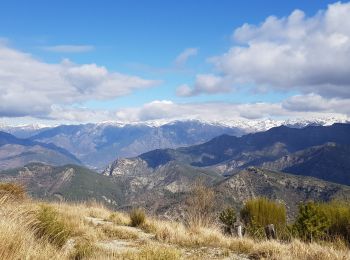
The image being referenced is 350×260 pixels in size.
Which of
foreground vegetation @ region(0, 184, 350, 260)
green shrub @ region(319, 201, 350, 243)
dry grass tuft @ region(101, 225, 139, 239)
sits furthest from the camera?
green shrub @ region(319, 201, 350, 243)

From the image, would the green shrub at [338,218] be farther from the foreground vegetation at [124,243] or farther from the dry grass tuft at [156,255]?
the dry grass tuft at [156,255]

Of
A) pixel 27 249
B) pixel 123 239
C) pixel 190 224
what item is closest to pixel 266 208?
pixel 190 224

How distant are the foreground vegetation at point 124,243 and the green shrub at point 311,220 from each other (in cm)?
65

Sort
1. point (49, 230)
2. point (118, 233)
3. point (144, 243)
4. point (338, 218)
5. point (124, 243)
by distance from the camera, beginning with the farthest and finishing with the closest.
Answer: point (338, 218), point (118, 233), point (124, 243), point (144, 243), point (49, 230)

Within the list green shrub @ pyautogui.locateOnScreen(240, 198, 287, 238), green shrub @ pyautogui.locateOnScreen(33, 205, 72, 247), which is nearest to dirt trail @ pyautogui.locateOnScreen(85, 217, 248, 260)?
green shrub @ pyautogui.locateOnScreen(33, 205, 72, 247)

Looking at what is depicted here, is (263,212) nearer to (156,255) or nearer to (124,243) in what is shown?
(124,243)

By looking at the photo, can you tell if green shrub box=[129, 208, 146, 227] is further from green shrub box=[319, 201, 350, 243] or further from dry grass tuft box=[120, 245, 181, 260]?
dry grass tuft box=[120, 245, 181, 260]

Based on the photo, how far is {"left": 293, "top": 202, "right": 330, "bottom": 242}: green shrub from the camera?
633 inches

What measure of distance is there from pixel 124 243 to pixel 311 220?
363 inches

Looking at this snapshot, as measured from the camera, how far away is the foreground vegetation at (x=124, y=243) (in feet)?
22.7

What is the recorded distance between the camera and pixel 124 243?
38.7 feet

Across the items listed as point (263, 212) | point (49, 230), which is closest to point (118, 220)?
point (263, 212)

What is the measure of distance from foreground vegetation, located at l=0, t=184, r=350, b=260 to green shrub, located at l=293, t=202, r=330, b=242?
0.65m

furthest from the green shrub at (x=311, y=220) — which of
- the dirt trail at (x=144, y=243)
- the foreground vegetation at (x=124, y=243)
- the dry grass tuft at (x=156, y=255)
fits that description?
the dry grass tuft at (x=156, y=255)
